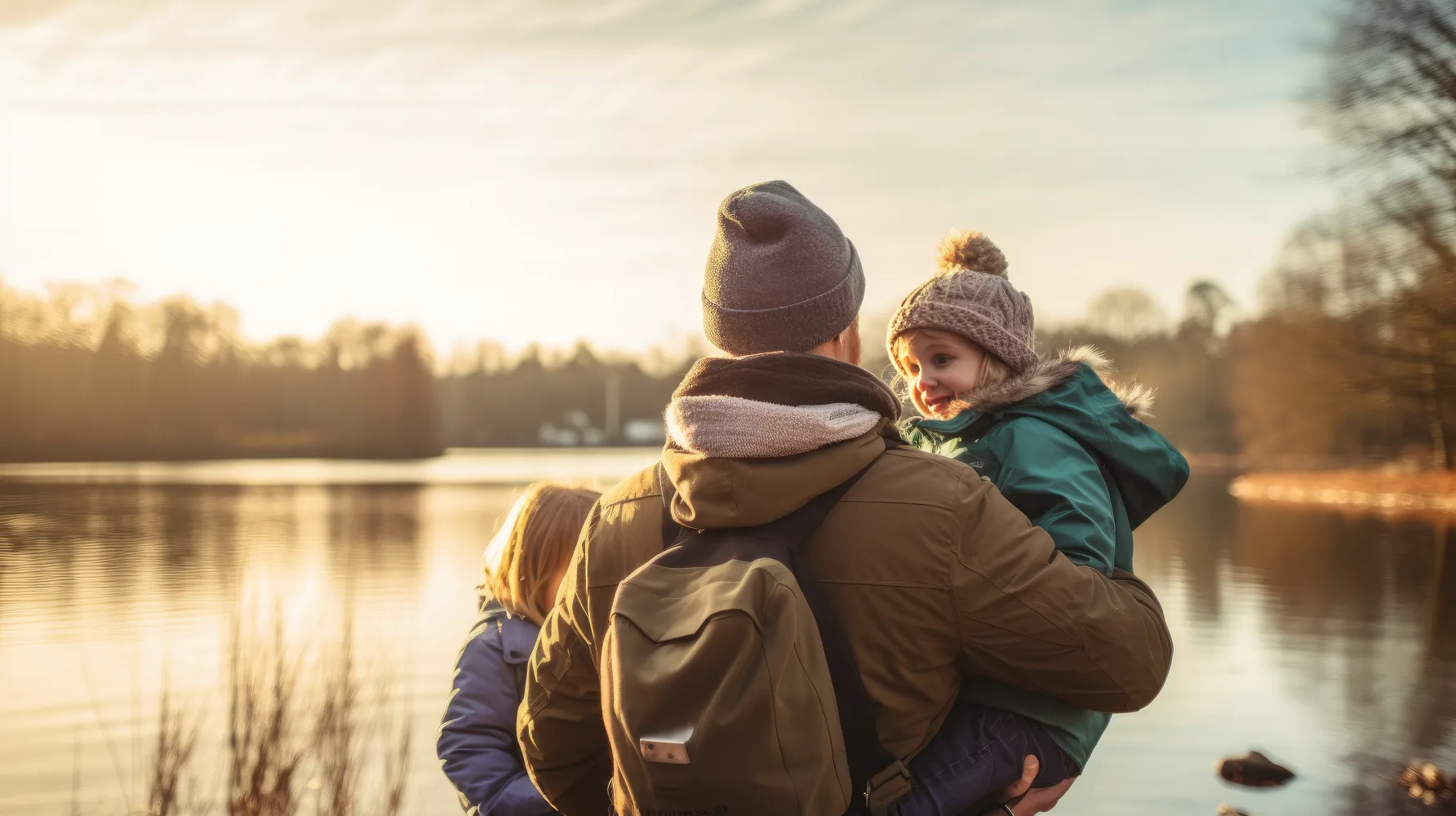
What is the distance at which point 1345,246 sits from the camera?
63.1 feet

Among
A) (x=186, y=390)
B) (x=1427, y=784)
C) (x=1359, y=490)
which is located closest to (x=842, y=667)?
(x=1427, y=784)

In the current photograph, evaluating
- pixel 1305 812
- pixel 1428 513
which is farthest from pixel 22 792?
pixel 1428 513

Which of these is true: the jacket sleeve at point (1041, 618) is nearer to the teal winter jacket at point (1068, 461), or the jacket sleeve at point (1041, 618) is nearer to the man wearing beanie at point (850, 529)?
the man wearing beanie at point (850, 529)

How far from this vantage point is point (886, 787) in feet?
5.30

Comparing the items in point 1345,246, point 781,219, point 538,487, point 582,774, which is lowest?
point 582,774

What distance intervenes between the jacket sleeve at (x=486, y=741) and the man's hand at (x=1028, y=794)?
103 cm

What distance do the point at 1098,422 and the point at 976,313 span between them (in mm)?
357

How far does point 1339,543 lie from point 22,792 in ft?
68.1

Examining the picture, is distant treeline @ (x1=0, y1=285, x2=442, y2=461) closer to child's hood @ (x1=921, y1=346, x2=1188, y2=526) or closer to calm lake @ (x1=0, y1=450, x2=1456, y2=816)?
calm lake @ (x1=0, y1=450, x2=1456, y2=816)

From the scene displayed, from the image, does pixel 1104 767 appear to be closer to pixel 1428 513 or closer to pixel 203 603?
pixel 203 603

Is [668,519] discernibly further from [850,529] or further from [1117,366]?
[1117,366]

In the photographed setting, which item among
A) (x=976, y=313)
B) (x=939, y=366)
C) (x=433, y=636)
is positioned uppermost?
(x=976, y=313)

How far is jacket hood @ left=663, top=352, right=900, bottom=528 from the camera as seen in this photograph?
1.53 m

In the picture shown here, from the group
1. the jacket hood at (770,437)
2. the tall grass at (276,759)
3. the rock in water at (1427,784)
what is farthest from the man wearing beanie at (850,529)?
the rock in water at (1427,784)
